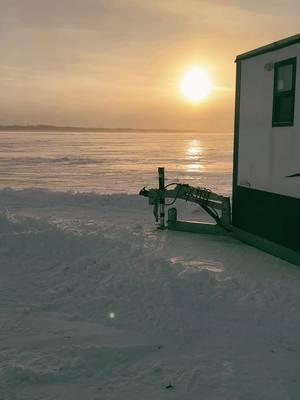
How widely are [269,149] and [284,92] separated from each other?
1.16m

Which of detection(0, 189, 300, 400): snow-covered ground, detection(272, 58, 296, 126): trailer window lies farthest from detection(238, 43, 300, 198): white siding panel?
detection(0, 189, 300, 400): snow-covered ground

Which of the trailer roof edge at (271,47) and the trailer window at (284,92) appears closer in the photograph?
the trailer roof edge at (271,47)

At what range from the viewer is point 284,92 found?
27.1ft

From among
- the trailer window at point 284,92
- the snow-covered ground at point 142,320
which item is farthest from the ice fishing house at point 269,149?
the snow-covered ground at point 142,320

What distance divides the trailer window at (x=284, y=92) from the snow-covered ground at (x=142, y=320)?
2.76 metres

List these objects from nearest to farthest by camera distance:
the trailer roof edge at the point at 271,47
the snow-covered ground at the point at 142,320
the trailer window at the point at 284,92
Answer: the snow-covered ground at the point at 142,320 → the trailer roof edge at the point at 271,47 → the trailer window at the point at 284,92

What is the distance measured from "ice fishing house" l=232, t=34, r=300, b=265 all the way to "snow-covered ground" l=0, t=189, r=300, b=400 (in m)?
0.57

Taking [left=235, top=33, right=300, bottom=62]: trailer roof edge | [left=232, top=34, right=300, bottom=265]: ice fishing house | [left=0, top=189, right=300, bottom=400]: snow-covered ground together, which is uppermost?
[left=235, top=33, right=300, bottom=62]: trailer roof edge

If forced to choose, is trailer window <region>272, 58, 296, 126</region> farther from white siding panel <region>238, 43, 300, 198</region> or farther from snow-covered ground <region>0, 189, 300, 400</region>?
snow-covered ground <region>0, 189, 300, 400</region>

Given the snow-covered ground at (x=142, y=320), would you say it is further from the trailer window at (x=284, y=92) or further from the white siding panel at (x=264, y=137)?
the trailer window at (x=284, y=92)

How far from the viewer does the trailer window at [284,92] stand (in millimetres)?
8016

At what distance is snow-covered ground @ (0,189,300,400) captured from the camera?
13.5 feet

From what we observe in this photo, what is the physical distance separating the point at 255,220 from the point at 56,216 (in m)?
6.34

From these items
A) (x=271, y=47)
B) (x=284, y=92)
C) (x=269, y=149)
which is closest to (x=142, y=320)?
(x=269, y=149)
